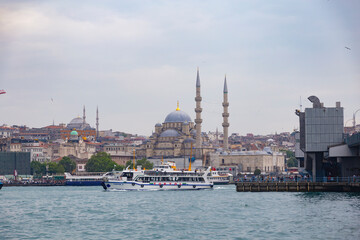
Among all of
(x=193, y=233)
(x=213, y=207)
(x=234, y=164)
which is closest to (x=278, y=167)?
(x=234, y=164)

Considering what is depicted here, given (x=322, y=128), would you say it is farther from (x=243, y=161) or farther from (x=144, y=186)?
(x=243, y=161)

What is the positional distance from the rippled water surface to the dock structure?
5269 mm

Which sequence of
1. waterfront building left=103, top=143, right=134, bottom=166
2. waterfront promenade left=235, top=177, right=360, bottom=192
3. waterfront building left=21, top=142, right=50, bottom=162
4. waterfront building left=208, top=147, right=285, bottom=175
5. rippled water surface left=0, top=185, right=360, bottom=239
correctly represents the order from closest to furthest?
rippled water surface left=0, top=185, right=360, bottom=239 → waterfront promenade left=235, top=177, right=360, bottom=192 → waterfront building left=208, top=147, right=285, bottom=175 → waterfront building left=21, top=142, right=50, bottom=162 → waterfront building left=103, top=143, right=134, bottom=166

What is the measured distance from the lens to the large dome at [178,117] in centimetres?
17812

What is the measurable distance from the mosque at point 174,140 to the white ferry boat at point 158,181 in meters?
82.4

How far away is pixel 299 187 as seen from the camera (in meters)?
60.5

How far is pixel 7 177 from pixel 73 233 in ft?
335

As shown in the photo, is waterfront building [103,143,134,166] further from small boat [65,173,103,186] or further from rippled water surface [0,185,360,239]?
rippled water surface [0,185,360,239]

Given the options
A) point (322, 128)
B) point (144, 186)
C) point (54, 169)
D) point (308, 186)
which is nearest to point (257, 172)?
point (54, 169)

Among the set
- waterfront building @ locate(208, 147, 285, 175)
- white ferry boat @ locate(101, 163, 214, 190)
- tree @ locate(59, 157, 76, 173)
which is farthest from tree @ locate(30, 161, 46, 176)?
white ferry boat @ locate(101, 163, 214, 190)

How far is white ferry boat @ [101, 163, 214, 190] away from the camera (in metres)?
75.1

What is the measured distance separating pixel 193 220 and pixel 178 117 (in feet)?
460

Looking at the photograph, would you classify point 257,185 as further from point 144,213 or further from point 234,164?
point 234,164

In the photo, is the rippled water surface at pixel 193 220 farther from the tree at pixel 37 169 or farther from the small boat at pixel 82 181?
the tree at pixel 37 169
